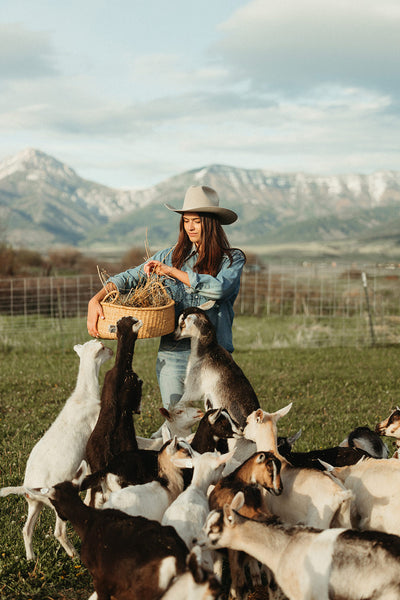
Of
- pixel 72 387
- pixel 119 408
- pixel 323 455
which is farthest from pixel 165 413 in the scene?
pixel 72 387

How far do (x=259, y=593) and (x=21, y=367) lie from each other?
11273mm

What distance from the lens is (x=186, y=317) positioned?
5805mm

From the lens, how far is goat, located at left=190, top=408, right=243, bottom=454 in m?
5.18

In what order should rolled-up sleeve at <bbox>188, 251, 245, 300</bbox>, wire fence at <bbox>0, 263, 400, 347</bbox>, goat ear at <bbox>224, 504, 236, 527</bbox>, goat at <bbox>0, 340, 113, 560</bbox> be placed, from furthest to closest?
wire fence at <bbox>0, 263, 400, 347</bbox> < rolled-up sleeve at <bbox>188, 251, 245, 300</bbox> < goat at <bbox>0, 340, 113, 560</bbox> < goat ear at <bbox>224, 504, 236, 527</bbox>

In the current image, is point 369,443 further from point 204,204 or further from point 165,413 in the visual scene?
point 204,204

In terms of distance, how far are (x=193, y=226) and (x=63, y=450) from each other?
2446 mm

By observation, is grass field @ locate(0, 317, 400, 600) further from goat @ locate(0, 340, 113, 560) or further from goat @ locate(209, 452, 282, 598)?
goat @ locate(209, 452, 282, 598)

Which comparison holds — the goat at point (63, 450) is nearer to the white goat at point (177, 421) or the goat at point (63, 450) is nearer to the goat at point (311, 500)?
the white goat at point (177, 421)

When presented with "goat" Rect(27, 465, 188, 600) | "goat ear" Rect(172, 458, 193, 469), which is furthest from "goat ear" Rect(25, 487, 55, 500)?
"goat ear" Rect(172, 458, 193, 469)

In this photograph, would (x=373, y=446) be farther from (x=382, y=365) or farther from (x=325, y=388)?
(x=382, y=365)

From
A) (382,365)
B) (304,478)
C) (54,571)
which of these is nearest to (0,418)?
(54,571)

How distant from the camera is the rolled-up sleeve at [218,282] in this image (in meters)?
5.59

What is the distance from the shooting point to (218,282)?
18.4 feet

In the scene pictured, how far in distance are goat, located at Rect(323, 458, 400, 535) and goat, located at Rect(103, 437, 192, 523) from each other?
1172mm
